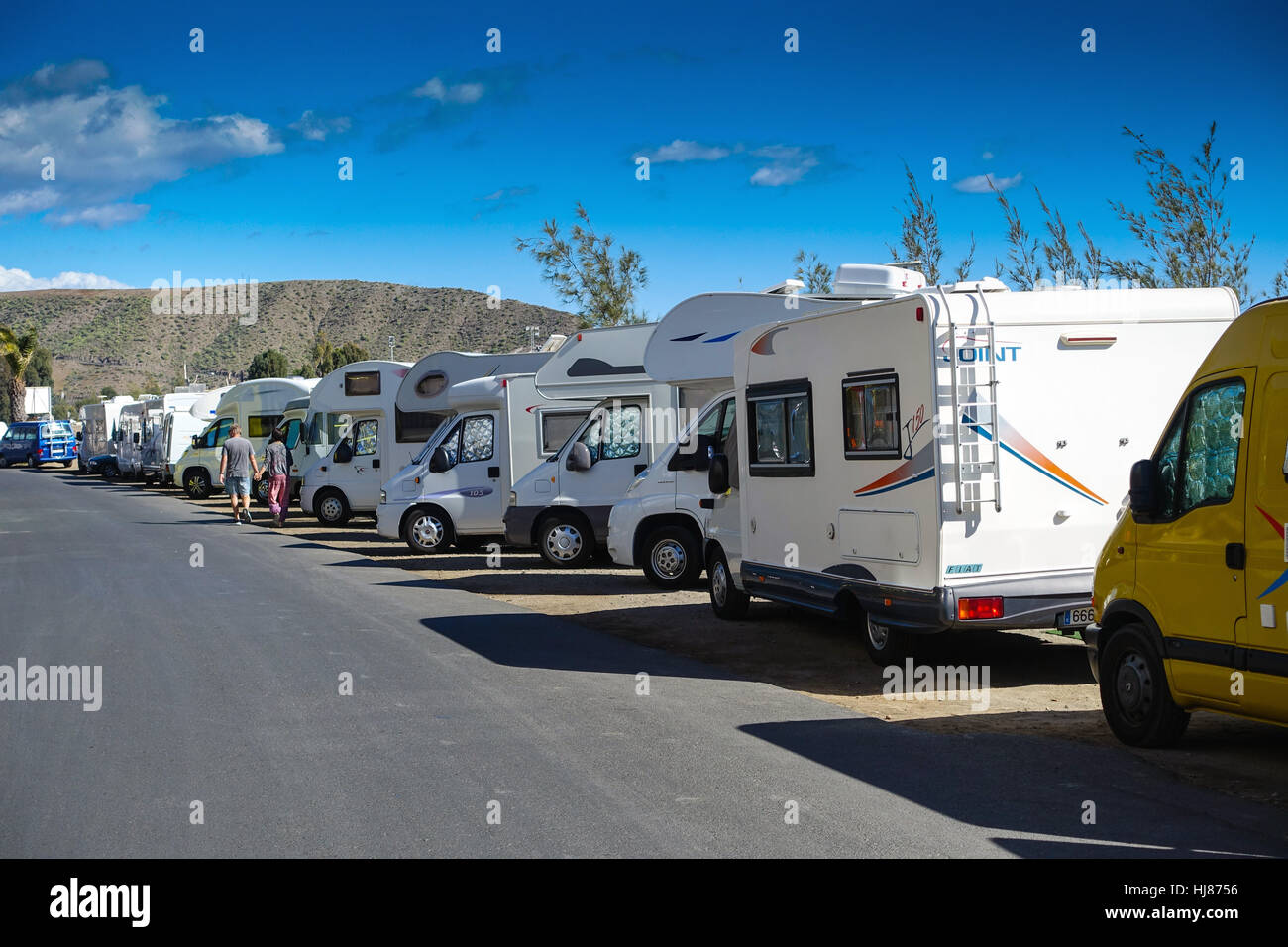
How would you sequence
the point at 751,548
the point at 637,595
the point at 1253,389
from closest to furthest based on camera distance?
the point at 1253,389 < the point at 751,548 < the point at 637,595

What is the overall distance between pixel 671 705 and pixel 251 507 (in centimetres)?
2583

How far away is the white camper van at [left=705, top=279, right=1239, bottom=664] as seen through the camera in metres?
8.57

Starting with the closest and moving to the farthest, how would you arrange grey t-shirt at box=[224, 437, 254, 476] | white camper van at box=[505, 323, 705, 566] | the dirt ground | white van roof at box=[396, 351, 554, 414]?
the dirt ground
white camper van at box=[505, 323, 705, 566]
white van roof at box=[396, 351, 554, 414]
grey t-shirt at box=[224, 437, 254, 476]

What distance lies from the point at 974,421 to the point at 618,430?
8.77 m

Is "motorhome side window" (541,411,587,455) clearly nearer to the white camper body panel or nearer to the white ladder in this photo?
the white camper body panel

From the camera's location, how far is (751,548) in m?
11.5

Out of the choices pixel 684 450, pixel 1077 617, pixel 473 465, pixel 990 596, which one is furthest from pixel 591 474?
pixel 1077 617

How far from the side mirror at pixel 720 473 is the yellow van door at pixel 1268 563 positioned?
6686mm

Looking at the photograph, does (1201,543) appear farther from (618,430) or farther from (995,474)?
(618,430)

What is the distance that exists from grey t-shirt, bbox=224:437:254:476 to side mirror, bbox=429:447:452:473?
7.31m

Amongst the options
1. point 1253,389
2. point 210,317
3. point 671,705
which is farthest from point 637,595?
point 210,317

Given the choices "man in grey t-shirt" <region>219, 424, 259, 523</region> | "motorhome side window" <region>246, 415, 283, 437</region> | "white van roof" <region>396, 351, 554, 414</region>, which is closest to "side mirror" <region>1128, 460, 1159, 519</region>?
"white van roof" <region>396, 351, 554, 414</region>

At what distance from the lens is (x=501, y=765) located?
6.73 meters
